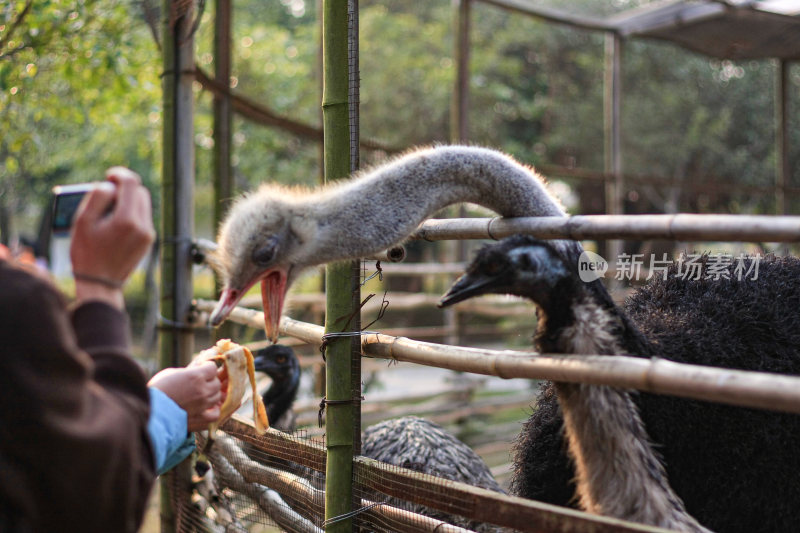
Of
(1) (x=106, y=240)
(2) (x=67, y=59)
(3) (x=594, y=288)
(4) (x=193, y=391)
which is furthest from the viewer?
(2) (x=67, y=59)

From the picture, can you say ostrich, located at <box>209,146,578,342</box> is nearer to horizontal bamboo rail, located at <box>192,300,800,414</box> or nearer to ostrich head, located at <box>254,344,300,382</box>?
horizontal bamboo rail, located at <box>192,300,800,414</box>

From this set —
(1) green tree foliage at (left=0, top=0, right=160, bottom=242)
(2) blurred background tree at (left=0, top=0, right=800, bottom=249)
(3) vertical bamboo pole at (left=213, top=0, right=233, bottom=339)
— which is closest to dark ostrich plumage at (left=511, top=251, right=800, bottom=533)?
(3) vertical bamboo pole at (left=213, top=0, right=233, bottom=339)

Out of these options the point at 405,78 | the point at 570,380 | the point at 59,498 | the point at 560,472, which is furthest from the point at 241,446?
the point at 405,78

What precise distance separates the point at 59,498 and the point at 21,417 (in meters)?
0.13

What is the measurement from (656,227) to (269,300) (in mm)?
954

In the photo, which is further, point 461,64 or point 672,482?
point 461,64

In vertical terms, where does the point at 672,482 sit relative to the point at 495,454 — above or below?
above

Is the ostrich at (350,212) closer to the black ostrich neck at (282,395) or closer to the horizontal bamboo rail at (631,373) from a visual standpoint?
the horizontal bamboo rail at (631,373)

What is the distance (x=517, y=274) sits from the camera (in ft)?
5.63

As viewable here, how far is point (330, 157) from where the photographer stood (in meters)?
2.22

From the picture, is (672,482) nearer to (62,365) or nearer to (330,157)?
(330,157)

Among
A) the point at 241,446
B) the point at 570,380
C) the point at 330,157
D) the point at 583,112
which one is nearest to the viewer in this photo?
the point at 570,380

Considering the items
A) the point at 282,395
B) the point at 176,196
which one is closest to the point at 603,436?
the point at 282,395

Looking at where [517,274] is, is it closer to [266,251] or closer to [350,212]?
[350,212]
